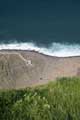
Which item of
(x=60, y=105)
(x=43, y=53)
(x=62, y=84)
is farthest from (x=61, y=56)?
(x=60, y=105)

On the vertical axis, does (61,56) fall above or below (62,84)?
above

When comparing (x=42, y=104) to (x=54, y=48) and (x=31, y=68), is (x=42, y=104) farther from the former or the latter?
(x=54, y=48)

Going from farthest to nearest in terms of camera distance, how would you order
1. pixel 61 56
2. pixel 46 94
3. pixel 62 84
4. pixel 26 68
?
pixel 61 56
pixel 26 68
pixel 62 84
pixel 46 94

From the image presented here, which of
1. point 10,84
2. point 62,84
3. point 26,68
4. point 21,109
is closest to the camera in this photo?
point 21,109

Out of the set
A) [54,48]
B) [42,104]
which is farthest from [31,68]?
[42,104]

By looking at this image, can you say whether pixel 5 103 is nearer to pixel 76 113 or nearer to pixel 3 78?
pixel 76 113

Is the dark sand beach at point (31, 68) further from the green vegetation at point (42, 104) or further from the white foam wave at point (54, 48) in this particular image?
the green vegetation at point (42, 104)
